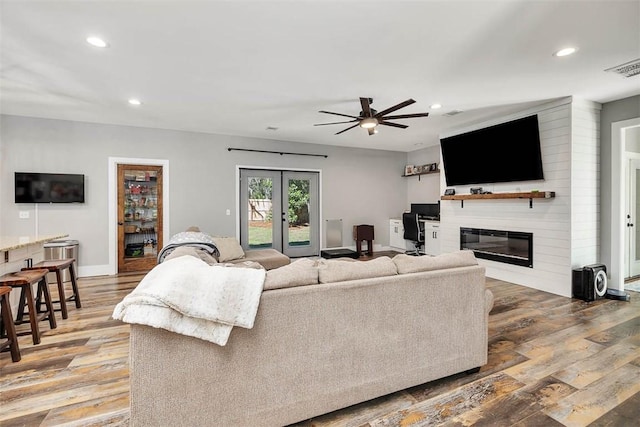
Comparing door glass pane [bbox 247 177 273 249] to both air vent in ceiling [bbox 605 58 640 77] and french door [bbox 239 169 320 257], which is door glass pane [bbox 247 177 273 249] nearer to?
french door [bbox 239 169 320 257]

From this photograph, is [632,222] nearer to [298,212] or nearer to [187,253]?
[298,212]

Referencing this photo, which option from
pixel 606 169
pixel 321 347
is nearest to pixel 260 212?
pixel 321 347

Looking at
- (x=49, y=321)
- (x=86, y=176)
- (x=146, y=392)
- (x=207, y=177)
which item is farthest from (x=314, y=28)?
(x=86, y=176)

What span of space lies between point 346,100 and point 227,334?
3.45 metres

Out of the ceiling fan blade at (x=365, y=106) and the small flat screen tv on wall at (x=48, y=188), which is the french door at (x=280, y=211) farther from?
the ceiling fan blade at (x=365, y=106)

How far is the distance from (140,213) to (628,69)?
7160 millimetres

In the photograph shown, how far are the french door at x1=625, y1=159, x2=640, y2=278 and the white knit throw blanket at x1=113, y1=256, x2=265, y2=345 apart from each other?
5.89 meters

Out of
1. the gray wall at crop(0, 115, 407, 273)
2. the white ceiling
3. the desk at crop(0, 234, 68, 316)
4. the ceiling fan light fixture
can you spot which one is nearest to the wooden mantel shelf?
the white ceiling

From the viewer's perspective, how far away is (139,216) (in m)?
5.68

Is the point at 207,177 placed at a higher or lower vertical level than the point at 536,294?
higher

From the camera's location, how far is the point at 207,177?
601 centimetres

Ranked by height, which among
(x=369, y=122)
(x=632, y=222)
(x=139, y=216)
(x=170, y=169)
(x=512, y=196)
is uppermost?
(x=369, y=122)

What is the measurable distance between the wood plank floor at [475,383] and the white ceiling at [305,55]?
2.64 metres

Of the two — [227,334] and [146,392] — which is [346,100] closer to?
[227,334]
